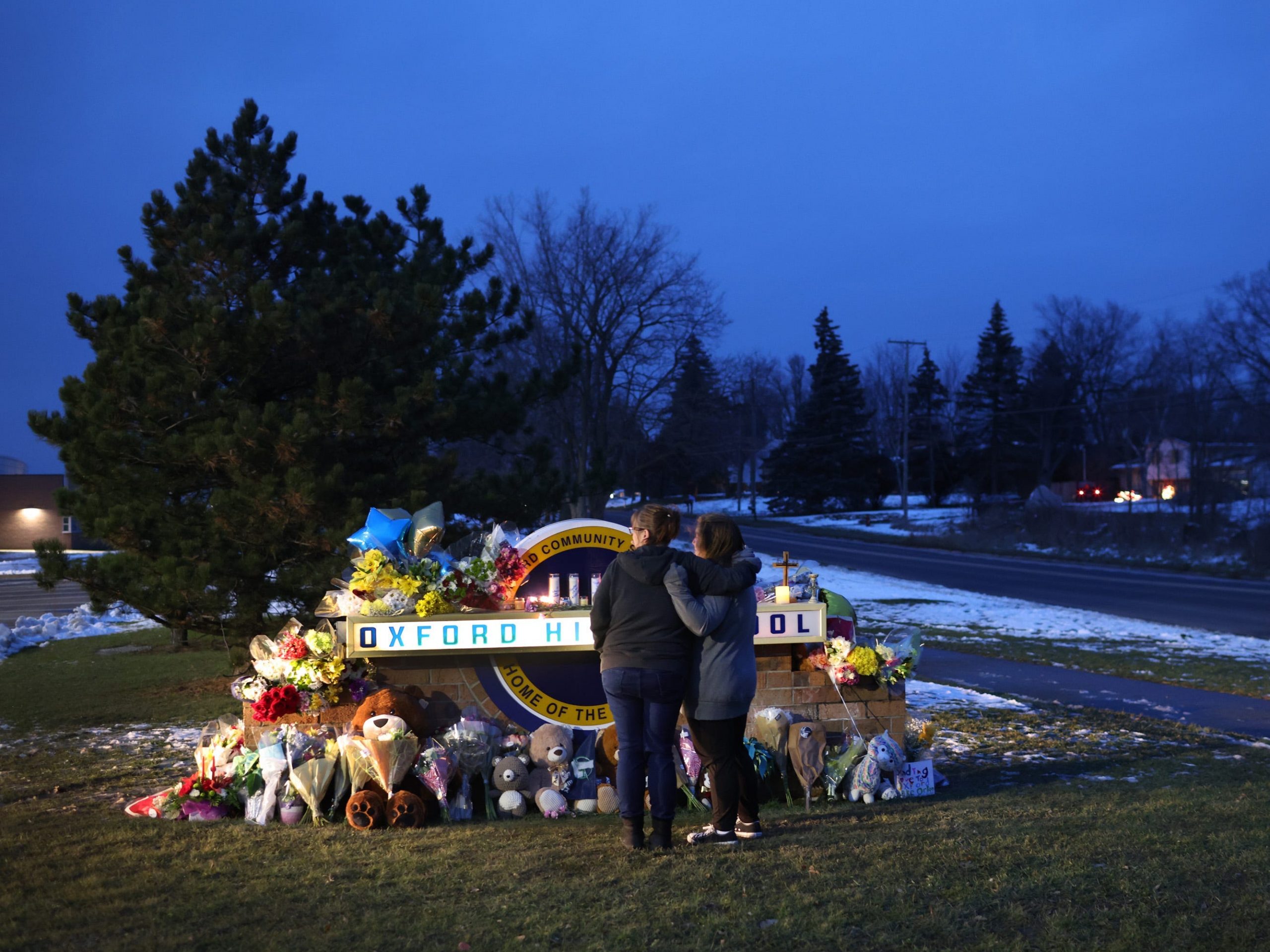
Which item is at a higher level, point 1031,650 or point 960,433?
point 960,433

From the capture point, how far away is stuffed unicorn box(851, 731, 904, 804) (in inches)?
243

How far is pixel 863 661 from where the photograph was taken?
21.4ft

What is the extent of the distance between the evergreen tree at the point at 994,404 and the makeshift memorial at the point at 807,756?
64495 millimetres

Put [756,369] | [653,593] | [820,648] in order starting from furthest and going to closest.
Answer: [756,369] → [820,648] → [653,593]

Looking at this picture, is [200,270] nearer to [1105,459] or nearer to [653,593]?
[653,593]

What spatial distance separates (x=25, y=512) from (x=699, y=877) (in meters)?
56.4

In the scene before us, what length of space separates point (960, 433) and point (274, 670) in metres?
69.5

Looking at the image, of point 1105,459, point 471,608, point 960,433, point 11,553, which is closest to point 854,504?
point 960,433

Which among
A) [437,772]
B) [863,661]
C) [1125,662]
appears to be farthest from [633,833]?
[1125,662]

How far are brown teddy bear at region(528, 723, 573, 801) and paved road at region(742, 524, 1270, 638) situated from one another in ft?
43.2

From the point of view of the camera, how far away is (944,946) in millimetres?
3840

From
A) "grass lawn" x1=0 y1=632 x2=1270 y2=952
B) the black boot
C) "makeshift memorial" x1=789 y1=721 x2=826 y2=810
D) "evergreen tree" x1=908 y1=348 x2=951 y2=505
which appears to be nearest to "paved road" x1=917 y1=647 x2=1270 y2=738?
"grass lawn" x1=0 y1=632 x2=1270 y2=952

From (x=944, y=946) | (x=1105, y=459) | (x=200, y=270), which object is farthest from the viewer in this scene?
(x=1105, y=459)

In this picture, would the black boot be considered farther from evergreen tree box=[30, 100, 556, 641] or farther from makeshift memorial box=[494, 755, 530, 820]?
evergreen tree box=[30, 100, 556, 641]
